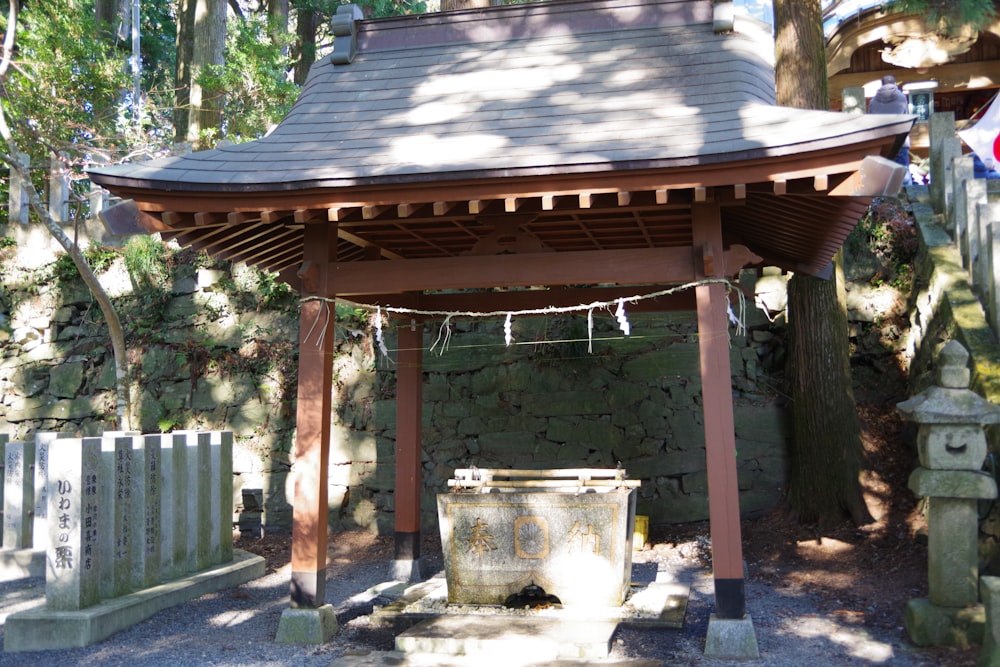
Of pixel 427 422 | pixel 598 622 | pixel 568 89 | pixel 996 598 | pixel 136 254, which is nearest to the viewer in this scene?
pixel 996 598

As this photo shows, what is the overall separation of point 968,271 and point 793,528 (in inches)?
123

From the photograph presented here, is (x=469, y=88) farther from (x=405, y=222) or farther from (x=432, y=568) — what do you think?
(x=432, y=568)

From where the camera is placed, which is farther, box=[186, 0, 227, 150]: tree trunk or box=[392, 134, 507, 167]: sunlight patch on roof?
box=[186, 0, 227, 150]: tree trunk

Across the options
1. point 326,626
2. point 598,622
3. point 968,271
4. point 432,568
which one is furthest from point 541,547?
point 968,271

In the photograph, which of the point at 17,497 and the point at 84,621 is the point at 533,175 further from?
the point at 17,497

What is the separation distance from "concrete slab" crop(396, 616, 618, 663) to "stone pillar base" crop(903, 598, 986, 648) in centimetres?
199

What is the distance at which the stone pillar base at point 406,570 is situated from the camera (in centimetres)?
795

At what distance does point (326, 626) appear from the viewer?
6008 millimetres

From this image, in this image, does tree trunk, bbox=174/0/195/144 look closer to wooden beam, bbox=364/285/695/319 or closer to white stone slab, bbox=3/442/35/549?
white stone slab, bbox=3/442/35/549

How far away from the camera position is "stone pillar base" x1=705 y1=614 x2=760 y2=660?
17.4ft

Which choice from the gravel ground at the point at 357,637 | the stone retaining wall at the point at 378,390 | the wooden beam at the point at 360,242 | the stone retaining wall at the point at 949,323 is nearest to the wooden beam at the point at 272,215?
the wooden beam at the point at 360,242

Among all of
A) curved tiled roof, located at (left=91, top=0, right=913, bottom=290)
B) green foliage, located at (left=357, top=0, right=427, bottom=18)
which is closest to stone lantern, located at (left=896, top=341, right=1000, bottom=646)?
curved tiled roof, located at (left=91, top=0, right=913, bottom=290)

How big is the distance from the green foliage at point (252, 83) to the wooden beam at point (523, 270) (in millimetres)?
6618

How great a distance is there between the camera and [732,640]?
17.5ft
